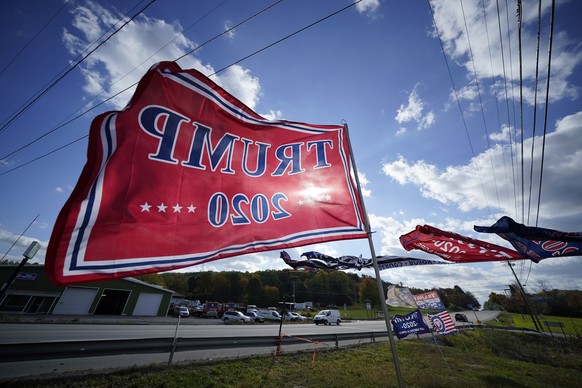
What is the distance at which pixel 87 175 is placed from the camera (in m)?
2.63

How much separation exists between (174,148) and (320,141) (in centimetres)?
277

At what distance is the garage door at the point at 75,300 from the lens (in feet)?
89.7

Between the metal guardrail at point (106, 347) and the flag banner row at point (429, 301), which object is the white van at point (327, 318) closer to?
the flag banner row at point (429, 301)

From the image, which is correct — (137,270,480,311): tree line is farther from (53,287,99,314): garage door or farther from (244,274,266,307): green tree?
(53,287,99,314): garage door

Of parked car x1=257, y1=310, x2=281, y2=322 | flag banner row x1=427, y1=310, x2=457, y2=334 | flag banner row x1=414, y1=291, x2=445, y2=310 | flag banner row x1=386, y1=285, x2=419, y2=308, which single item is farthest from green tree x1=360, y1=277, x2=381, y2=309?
flag banner row x1=427, y1=310, x2=457, y2=334

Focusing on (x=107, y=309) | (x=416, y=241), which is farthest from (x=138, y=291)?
(x=416, y=241)

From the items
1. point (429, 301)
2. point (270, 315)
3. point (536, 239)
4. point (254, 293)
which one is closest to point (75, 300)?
point (270, 315)

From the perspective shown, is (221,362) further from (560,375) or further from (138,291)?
(138,291)

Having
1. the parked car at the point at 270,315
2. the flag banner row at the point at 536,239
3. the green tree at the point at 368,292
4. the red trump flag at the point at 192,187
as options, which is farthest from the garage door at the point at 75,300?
the green tree at the point at 368,292

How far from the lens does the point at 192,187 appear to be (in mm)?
3412

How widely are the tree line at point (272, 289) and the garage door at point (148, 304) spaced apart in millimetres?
54978

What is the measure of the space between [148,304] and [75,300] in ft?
27.3

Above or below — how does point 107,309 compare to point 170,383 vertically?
above

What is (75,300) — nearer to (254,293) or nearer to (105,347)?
(105,347)
